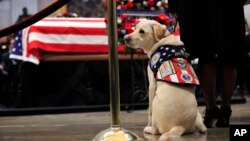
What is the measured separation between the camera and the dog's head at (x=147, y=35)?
3268 millimetres

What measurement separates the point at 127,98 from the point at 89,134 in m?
3.29

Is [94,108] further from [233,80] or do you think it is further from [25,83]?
[233,80]

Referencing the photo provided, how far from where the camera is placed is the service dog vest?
3.05 metres

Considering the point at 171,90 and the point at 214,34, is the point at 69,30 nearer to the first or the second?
the point at 214,34

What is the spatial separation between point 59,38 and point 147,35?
3.27 m

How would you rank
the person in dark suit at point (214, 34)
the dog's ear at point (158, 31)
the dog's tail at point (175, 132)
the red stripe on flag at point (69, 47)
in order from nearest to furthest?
A: 1. the dog's tail at point (175, 132)
2. the dog's ear at point (158, 31)
3. the person in dark suit at point (214, 34)
4. the red stripe on flag at point (69, 47)

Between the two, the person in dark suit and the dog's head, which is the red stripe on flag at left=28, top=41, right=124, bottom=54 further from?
the dog's head

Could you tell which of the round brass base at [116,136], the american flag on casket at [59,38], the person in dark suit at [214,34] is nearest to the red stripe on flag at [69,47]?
the american flag on casket at [59,38]

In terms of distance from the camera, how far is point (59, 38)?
643 cm

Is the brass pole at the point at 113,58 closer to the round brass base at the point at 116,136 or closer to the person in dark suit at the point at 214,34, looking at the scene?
the round brass base at the point at 116,136

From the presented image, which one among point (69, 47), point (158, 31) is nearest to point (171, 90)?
point (158, 31)

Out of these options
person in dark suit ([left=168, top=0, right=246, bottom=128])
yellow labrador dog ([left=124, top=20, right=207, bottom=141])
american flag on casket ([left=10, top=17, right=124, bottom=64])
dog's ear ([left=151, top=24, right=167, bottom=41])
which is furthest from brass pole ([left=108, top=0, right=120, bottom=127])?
american flag on casket ([left=10, top=17, right=124, bottom=64])

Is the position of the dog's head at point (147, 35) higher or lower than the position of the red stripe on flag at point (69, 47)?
higher

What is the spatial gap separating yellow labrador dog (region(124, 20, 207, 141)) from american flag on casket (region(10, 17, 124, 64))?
308 cm
